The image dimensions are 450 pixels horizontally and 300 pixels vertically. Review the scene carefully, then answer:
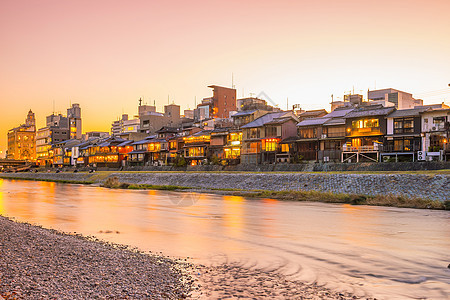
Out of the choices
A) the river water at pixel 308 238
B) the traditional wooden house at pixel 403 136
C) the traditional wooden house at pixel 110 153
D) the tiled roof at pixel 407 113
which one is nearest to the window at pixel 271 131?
the traditional wooden house at pixel 403 136

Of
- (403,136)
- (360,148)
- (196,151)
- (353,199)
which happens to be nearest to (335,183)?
(353,199)

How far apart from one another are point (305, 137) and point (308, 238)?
4155 centimetres

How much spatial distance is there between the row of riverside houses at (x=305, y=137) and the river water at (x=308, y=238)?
22.7m

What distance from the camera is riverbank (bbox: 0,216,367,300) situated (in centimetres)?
758

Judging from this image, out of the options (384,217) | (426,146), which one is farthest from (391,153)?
(384,217)

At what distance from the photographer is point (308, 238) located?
53.5 ft

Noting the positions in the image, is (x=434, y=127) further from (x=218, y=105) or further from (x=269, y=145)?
(x=218, y=105)

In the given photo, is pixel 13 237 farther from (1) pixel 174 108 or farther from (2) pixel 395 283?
(1) pixel 174 108

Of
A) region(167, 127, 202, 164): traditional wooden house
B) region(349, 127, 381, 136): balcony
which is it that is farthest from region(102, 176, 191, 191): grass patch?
region(349, 127, 381, 136): balcony

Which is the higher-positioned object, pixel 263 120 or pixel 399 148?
pixel 263 120

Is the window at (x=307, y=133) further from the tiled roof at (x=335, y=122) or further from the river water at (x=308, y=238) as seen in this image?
the river water at (x=308, y=238)

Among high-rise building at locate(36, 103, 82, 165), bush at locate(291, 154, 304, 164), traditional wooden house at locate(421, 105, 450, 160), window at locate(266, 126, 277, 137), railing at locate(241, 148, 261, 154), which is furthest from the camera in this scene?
high-rise building at locate(36, 103, 82, 165)

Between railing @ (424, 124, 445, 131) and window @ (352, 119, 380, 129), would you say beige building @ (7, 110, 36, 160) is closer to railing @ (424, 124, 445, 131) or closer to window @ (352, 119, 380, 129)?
window @ (352, 119, 380, 129)

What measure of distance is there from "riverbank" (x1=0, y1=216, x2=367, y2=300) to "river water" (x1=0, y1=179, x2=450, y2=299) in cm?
118
